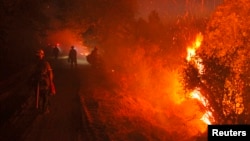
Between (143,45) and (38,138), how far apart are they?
19772mm

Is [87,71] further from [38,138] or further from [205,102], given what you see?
[38,138]

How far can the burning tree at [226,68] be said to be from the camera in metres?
15.7

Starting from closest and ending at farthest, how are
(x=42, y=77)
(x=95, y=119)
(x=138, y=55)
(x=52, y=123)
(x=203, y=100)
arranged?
(x=52, y=123)
(x=42, y=77)
(x=95, y=119)
(x=203, y=100)
(x=138, y=55)

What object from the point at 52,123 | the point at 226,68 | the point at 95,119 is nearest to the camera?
the point at 52,123

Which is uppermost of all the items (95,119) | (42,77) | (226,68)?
(226,68)

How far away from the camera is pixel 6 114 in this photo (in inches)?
535

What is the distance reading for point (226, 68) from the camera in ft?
51.3

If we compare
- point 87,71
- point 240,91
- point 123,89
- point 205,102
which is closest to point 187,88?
point 205,102

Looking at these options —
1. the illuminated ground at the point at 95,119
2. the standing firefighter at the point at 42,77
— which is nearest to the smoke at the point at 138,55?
the illuminated ground at the point at 95,119

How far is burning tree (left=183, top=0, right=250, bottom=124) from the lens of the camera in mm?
15656

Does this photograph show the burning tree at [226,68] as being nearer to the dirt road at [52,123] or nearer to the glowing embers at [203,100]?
the glowing embers at [203,100]

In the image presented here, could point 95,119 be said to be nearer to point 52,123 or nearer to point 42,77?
point 52,123

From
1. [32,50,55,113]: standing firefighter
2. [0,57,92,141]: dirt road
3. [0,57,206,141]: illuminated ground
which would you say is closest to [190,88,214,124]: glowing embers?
[0,57,206,141]: illuminated ground

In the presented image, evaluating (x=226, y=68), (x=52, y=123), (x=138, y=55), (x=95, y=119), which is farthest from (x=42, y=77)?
(x=138, y=55)
